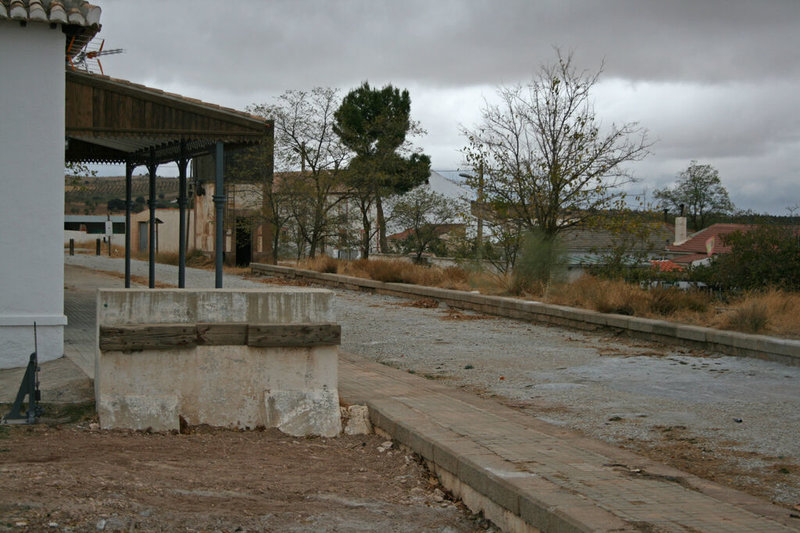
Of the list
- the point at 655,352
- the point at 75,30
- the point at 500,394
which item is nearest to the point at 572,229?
the point at 655,352

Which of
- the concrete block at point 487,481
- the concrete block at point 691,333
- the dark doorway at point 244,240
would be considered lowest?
the concrete block at point 487,481

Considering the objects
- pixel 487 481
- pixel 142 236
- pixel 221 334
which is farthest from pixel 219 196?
pixel 142 236

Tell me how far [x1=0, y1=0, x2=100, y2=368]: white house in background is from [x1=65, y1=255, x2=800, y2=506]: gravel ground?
4.45m

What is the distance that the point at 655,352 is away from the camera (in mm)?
12156

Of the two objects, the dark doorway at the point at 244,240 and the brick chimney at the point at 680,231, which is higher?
the brick chimney at the point at 680,231

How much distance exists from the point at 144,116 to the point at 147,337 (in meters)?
5.04

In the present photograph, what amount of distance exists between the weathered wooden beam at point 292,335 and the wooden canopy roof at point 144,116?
16.0ft

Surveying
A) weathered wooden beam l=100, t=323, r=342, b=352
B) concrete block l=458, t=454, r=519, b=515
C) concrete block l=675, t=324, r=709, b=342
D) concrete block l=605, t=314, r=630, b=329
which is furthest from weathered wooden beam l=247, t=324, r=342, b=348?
concrete block l=605, t=314, r=630, b=329

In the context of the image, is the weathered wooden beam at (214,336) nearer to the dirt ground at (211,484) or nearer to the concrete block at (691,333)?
the dirt ground at (211,484)

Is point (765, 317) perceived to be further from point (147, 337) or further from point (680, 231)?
point (680, 231)

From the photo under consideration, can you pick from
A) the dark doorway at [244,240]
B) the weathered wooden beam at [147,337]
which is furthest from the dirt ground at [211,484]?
the dark doorway at [244,240]

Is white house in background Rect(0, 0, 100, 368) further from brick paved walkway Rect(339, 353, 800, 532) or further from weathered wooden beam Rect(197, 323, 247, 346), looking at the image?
brick paved walkway Rect(339, 353, 800, 532)

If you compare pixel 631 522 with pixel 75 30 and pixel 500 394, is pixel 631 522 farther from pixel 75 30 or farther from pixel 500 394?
pixel 75 30

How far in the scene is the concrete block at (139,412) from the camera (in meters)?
7.05
